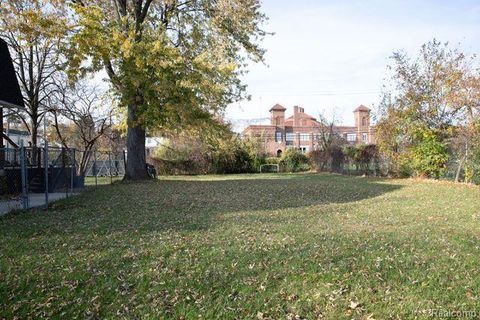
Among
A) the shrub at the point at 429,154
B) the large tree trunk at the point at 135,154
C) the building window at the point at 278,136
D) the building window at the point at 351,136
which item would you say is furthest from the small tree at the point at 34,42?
the building window at the point at 278,136

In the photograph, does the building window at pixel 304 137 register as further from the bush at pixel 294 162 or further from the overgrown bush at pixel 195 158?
the overgrown bush at pixel 195 158

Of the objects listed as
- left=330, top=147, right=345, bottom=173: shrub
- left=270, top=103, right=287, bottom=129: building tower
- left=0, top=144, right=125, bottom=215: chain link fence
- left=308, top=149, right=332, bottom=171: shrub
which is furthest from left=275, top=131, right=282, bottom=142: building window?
left=0, top=144, right=125, bottom=215: chain link fence

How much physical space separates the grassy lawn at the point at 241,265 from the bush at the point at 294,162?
2656cm

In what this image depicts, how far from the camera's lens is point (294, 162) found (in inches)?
1426

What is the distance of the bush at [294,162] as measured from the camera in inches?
1419

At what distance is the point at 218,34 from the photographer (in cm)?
2195

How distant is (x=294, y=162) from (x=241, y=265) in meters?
31.5

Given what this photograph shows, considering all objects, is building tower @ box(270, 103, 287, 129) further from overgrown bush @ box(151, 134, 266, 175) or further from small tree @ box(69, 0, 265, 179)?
small tree @ box(69, 0, 265, 179)

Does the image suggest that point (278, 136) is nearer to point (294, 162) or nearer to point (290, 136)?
point (290, 136)

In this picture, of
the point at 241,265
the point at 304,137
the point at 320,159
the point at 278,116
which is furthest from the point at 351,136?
the point at 241,265

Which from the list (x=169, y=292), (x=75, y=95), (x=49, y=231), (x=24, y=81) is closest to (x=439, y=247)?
(x=169, y=292)

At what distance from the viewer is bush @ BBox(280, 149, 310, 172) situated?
36031 millimetres

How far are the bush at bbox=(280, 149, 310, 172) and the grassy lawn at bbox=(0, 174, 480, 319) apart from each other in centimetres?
2656

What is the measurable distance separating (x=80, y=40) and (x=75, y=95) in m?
13.5
